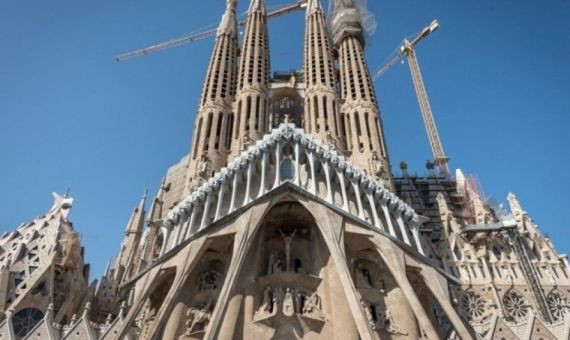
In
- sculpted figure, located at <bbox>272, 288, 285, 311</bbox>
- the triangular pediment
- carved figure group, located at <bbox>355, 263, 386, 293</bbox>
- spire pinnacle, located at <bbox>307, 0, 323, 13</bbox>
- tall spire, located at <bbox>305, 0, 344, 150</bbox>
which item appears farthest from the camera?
spire pinnacle, located at <bbox>307, 0, 323, 13</bbox>

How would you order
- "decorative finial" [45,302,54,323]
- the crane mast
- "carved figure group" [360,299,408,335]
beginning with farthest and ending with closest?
the crane mast < "decorative finial" [45,302,54,323] < "carved figure group" [360,299,408,335]

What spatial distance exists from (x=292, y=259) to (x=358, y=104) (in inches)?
455

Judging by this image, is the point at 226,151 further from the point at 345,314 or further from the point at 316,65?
the point at 345,314

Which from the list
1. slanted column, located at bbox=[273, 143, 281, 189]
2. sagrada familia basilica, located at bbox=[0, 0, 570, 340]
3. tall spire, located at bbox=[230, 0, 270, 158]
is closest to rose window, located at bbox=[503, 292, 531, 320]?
sagrada familia basilica, located at bbox=[0, 0, 570, 340]

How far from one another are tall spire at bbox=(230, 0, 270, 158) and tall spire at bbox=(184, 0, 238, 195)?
2.23 ft

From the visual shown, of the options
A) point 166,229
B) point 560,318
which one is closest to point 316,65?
point 166,229

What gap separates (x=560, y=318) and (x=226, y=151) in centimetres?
1884

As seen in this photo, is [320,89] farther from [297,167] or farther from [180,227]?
[180,227]

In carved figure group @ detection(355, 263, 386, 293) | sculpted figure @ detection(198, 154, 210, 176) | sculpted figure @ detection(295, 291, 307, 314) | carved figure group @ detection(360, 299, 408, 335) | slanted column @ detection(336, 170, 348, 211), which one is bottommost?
carved figure group @ detection(360, 299, 408, 335)

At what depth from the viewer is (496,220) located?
97.6 feet

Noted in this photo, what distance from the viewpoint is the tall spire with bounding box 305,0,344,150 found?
998 inches

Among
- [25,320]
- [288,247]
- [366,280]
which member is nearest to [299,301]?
[288,247]

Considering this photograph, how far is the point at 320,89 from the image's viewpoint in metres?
27.7

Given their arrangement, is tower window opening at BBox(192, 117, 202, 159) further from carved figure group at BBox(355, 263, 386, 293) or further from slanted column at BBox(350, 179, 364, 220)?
carved figure group at BBox(355, 263, 386, 293)
